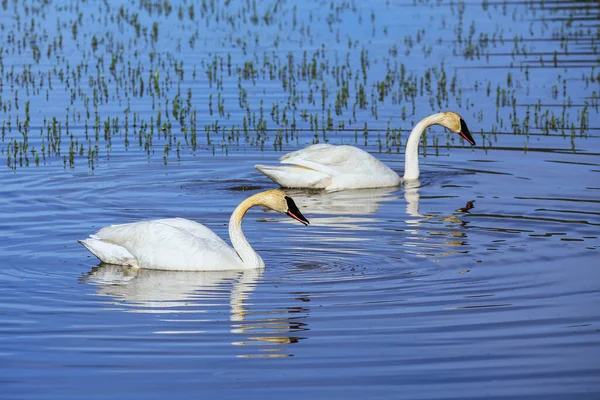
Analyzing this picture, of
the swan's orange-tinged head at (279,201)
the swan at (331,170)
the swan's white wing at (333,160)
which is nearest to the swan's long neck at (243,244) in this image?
the swan's orange-tinged head at (279,201)

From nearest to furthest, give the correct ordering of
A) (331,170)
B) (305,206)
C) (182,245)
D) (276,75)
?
(182,245) → (305,206) → (331,170) → (276,75)

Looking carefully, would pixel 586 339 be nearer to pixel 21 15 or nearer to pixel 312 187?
pixel 312 187

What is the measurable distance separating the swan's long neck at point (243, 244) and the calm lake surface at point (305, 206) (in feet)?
0.65

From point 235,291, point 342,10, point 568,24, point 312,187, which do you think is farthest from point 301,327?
point 342,10

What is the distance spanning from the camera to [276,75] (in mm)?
27250

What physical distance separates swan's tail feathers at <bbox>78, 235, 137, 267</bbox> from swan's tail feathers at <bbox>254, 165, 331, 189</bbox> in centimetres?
532

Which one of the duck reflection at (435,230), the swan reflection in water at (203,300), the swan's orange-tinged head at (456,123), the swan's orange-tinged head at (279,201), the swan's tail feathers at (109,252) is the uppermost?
the swan's orange-tinged head at (456,123)

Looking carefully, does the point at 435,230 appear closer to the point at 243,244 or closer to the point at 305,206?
the point at 305,206

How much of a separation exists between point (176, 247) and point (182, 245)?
0.06 meters

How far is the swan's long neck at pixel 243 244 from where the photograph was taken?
12.9 meters

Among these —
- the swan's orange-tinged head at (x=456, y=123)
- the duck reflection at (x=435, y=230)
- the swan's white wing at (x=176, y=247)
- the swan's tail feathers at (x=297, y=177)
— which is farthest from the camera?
the swan's orange-tinged head at (x=456, y=123)

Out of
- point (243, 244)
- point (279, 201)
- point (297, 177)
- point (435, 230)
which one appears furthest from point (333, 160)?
point (243, 244)

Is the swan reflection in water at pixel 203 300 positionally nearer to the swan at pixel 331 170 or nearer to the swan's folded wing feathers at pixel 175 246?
the swan's folded wing feathers at pixel 175 246

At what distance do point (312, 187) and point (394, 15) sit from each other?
61.7ft
